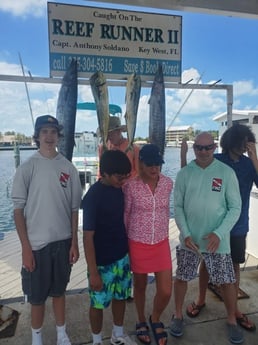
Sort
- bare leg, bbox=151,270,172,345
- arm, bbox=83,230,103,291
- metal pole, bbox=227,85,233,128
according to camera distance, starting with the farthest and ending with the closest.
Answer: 1. metal pole, bbox=227,85,233,128
2. bare leg, bbox=151,270,172,345
3. arm, bbox=83,230,103,291

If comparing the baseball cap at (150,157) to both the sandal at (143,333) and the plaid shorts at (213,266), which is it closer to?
the plaid shorts at (213,266)

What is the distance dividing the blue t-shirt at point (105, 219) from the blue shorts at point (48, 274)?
23 centimetres

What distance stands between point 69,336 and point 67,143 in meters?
1.37

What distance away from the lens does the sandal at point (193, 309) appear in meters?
2.47

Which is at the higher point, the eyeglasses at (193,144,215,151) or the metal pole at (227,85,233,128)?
the metal pole at (227,85,233,128)

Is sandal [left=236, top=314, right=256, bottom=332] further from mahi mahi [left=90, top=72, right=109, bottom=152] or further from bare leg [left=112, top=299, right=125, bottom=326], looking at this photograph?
mahi mahi [left=90, top=72, right=109, bottom=152]

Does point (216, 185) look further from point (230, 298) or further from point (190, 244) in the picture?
point (230, 298)

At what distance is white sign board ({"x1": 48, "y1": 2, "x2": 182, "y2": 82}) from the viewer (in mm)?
2387

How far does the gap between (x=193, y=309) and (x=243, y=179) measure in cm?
110

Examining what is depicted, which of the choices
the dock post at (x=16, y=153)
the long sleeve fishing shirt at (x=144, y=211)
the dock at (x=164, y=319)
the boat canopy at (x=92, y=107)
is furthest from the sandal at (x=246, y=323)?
the dock post at (x=16, y=153)

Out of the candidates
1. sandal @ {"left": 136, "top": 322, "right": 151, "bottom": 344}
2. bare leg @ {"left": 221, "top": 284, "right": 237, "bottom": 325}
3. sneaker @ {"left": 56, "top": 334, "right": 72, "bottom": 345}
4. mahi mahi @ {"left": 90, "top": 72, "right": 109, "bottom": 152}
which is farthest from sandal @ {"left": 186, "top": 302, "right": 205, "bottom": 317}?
mahi mahi @ {"left": 90, "top": 72, "right": 109, "bottom": 152}

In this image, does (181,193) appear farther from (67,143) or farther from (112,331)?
(112,331)

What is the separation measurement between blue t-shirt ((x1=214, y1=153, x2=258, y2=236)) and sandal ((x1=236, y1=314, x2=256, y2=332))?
0.64 m

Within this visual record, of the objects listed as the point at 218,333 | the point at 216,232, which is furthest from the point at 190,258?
the point at 218,333
